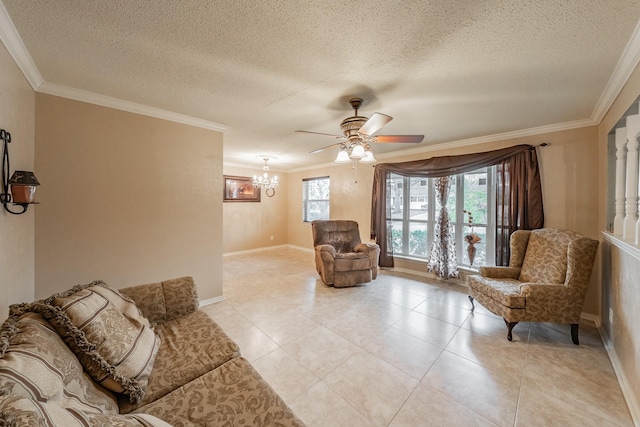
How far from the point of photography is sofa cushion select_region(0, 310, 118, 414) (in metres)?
0.75

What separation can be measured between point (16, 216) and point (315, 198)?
5343 millimetres

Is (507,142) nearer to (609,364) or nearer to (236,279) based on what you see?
(609,364)

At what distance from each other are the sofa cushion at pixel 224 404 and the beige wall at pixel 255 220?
5.02 meters

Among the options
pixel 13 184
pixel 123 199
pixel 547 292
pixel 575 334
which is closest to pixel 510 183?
pixel 547 292

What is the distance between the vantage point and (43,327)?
1.05 m

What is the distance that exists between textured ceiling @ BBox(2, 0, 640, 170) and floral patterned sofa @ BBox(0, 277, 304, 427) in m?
1.63

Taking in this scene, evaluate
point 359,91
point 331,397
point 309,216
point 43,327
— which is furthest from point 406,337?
point 309,216

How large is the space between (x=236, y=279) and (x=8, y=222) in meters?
2.91

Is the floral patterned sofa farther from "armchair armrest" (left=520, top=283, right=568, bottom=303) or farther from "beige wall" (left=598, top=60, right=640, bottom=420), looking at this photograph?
"armchair armrest" (left=520, top=283, right=568, bottom=303)

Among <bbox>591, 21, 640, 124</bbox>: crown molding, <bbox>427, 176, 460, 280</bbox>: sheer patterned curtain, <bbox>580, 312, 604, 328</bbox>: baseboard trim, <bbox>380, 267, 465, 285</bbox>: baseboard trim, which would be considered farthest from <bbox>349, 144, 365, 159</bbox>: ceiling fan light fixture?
<bbox>580, 312, 604, 328</bbox>: baseboard trim

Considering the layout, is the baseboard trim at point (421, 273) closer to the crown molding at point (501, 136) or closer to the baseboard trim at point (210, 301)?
the crown molding at point (501, 136)

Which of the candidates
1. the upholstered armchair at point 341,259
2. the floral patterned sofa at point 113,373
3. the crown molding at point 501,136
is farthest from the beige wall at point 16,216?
the crown molding at point 501,136

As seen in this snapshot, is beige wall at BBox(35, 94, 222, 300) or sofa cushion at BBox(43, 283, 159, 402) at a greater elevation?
beige wall at BBox(35, 94, 222, 300)

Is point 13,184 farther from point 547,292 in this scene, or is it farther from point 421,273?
point 421,273
